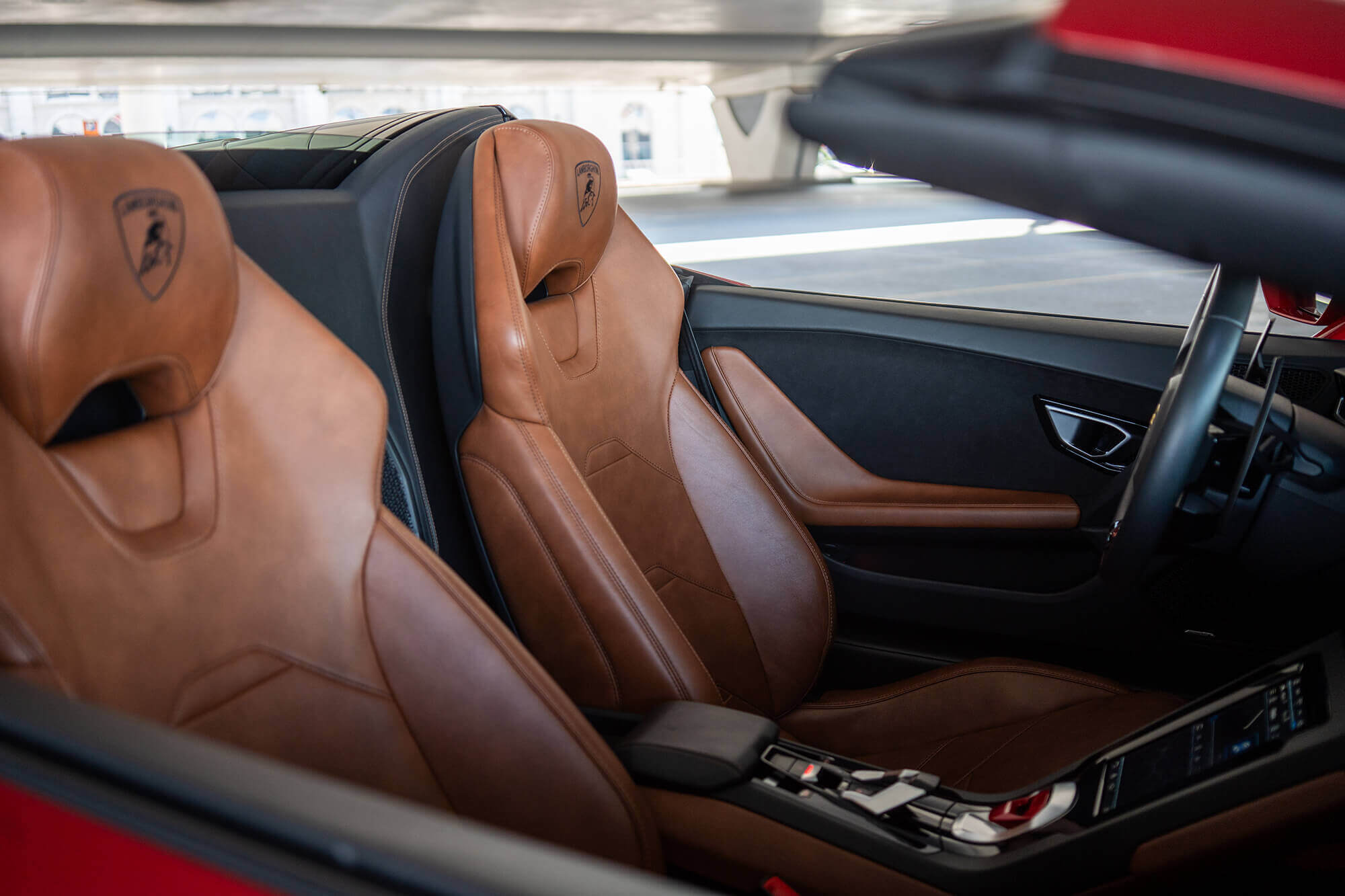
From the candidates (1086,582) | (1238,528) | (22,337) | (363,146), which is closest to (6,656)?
(22,337)

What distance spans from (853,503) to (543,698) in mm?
876

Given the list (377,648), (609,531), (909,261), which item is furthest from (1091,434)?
(909,261)

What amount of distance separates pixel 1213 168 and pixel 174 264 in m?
0.67

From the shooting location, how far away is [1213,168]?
39cm

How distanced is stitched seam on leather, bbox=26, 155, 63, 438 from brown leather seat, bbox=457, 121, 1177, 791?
0.55m

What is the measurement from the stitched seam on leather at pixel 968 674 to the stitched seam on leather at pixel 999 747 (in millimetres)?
68

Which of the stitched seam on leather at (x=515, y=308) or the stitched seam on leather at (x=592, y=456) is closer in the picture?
the stitched seam on leather at (x=515, y=308)

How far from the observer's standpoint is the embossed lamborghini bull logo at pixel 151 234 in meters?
0.68

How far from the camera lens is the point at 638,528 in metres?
1.38

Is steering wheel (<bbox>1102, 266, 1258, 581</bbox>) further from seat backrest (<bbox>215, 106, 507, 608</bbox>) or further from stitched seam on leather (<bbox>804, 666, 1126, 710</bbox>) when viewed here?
seat backrest (<bbox>215, 106, 507, 608</bbox>)

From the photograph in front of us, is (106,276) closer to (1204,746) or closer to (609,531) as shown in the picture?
(609,531)

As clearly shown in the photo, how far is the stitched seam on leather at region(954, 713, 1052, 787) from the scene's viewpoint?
1259 millimetres

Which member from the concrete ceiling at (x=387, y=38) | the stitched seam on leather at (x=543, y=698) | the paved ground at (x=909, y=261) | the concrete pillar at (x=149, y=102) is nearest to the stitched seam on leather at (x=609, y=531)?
the stitched seam on leather at (x=543, y=698)

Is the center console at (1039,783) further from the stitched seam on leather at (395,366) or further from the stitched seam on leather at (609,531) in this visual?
the stitched seam on leather at (395,366)
